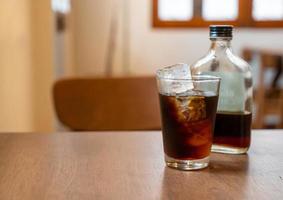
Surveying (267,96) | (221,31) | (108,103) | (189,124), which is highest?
(221,31)

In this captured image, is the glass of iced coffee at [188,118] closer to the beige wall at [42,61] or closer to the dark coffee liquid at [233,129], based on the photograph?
the dark coffee liquid at [233,129]

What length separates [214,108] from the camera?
72 centimetres

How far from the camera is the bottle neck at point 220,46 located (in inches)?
31.9

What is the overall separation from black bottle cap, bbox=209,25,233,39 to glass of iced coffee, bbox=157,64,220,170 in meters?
0.09

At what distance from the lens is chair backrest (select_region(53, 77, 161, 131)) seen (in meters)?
1.53

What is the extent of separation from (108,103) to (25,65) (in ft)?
1.38

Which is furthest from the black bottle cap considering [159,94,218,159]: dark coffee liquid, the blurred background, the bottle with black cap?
the blurred background

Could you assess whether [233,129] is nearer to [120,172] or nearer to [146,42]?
[120,172]

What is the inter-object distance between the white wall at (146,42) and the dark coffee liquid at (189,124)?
12.0 feet

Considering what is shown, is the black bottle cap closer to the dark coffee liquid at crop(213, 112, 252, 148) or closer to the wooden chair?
the dark coffee liquid at crop(213, 112, 252, 148)

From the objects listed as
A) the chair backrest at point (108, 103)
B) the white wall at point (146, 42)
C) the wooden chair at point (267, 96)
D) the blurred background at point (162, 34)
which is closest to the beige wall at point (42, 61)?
the chair backrest at point (108, 103)

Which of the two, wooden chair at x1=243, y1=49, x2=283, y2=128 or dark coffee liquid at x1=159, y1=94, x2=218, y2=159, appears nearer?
dark coffee liquid at x1=159, y1=94, x2=218, y2=159

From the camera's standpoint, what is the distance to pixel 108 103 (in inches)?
61.8

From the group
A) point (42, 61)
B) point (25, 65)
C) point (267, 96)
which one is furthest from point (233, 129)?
point (267, 96)
